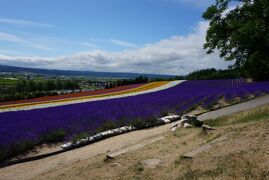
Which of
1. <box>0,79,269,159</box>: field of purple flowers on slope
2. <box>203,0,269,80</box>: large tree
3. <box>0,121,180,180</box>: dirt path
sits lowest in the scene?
<box>0,121,180,180</box>: dirt path

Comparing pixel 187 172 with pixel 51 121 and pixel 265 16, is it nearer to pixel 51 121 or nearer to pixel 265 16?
pixel 51 121

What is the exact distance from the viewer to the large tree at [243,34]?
18734 millimetres

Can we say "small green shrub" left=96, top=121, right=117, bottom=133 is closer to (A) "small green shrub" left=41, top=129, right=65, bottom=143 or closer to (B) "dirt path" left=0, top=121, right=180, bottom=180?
(B) "dirt path" left=0, top=121, right=180, bottom=180

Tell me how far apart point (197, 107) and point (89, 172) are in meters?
14.6

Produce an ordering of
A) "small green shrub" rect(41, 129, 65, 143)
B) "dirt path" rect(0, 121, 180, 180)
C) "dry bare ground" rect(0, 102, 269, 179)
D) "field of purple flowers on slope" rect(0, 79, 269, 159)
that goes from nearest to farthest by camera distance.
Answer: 1. "dry bare ground" rect(0, 102, 269, 179)
2. "dirt path" rect(0, 121, 180, 180)
3. "field of purple flowers on slope" rect(0, 79, 269, 159)
4. "small green shrub" rect(41, 129, 65, 143)

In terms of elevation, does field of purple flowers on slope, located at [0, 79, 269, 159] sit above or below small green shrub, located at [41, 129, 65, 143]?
above

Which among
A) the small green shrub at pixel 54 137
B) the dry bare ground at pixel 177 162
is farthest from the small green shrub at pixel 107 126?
the dry bare ground at pixel 177 162

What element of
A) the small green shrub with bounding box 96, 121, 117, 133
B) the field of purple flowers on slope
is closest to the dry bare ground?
the field of purple flowers on slope

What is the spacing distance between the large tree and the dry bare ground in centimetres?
867

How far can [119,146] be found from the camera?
41.3ft

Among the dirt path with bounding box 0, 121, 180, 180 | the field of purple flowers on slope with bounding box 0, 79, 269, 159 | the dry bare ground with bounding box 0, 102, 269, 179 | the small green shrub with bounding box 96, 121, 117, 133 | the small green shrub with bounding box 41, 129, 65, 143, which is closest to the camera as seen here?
the dry bare ground with bounding box 0, 102, 269, 179

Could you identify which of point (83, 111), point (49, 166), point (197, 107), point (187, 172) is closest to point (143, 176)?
point (187, 172)

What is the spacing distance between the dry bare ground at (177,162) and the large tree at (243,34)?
28.5 feet

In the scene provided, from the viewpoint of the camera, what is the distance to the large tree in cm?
1873
